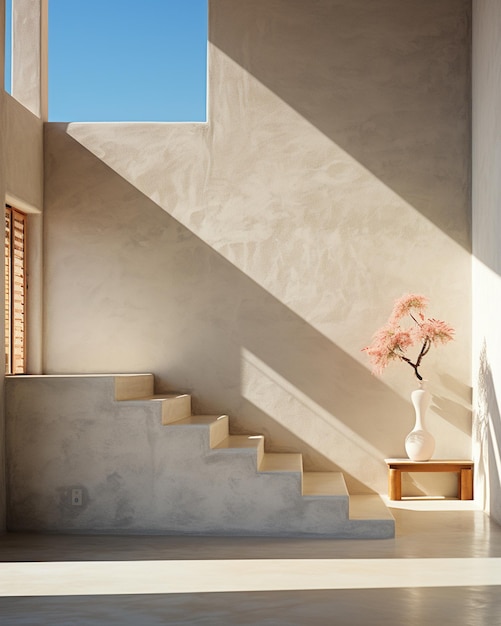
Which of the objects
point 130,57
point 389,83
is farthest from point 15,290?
point 130,57

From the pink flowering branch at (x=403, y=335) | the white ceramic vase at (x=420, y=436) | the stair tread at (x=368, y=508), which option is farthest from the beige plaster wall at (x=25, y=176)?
the white ceramic vase at (x=420, y=436)

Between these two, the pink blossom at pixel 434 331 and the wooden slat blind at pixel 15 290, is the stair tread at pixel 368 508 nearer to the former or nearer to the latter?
the pink blossom at pixel 434 331

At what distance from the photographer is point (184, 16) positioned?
12898 mm

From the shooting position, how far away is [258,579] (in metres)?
4.47

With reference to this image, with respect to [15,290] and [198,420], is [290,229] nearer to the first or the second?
[198,420]

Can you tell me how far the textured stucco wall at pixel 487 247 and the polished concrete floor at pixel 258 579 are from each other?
619mm

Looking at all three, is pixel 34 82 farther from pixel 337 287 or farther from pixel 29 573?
pixel 29 573

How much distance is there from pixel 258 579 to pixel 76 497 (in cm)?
187

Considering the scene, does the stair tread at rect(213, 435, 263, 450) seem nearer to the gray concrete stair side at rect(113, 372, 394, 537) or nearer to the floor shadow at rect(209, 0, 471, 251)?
the gray concrete stair side at rect(113, 372, 394, 537)

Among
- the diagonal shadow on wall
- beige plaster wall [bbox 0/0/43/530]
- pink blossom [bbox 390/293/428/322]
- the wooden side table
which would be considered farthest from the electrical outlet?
pink blossom [bbox 390/293/428/322]

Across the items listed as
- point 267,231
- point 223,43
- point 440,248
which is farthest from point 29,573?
point 223,43

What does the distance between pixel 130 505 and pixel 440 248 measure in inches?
127

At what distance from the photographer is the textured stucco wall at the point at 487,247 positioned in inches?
236

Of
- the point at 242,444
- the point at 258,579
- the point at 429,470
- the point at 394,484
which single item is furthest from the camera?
the point at 394,484
